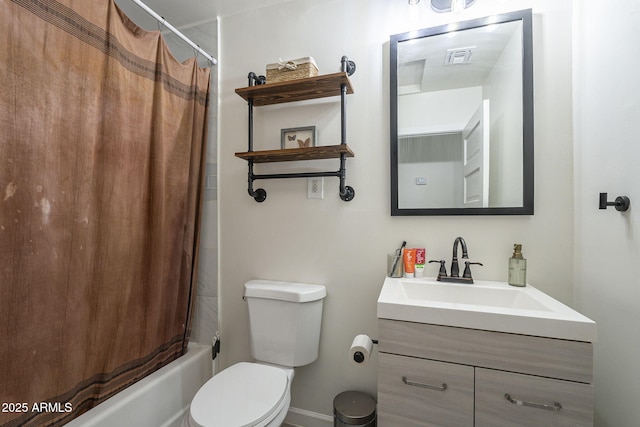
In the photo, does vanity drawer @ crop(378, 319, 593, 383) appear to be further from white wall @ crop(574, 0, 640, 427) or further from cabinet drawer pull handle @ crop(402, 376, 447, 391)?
white wall @ crop(574, 0, 640, 427)

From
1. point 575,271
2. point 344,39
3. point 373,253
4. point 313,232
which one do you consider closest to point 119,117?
point 313,232

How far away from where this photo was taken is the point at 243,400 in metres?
1.02

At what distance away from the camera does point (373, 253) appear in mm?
1387

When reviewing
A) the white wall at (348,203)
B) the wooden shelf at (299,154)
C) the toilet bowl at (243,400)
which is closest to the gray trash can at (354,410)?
the white wall at (348,203)

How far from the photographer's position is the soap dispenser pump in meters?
1.13

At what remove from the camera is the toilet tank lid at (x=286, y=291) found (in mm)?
1324

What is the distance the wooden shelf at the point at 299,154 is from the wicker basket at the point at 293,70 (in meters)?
0.35

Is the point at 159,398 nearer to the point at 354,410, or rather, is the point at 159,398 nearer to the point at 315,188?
the point at 354,410

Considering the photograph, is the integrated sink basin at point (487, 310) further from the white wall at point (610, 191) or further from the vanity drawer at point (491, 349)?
the white wall at point (610, 191)

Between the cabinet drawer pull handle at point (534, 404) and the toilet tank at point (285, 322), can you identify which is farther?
the toilet tank at point (285, 322)

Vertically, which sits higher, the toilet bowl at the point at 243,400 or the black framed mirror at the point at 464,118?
the black framed mirror at the point at 464,118

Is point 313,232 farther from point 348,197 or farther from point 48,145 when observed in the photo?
point 48,145

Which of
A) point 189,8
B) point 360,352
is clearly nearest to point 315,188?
point 360,352

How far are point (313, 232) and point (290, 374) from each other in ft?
2.28
